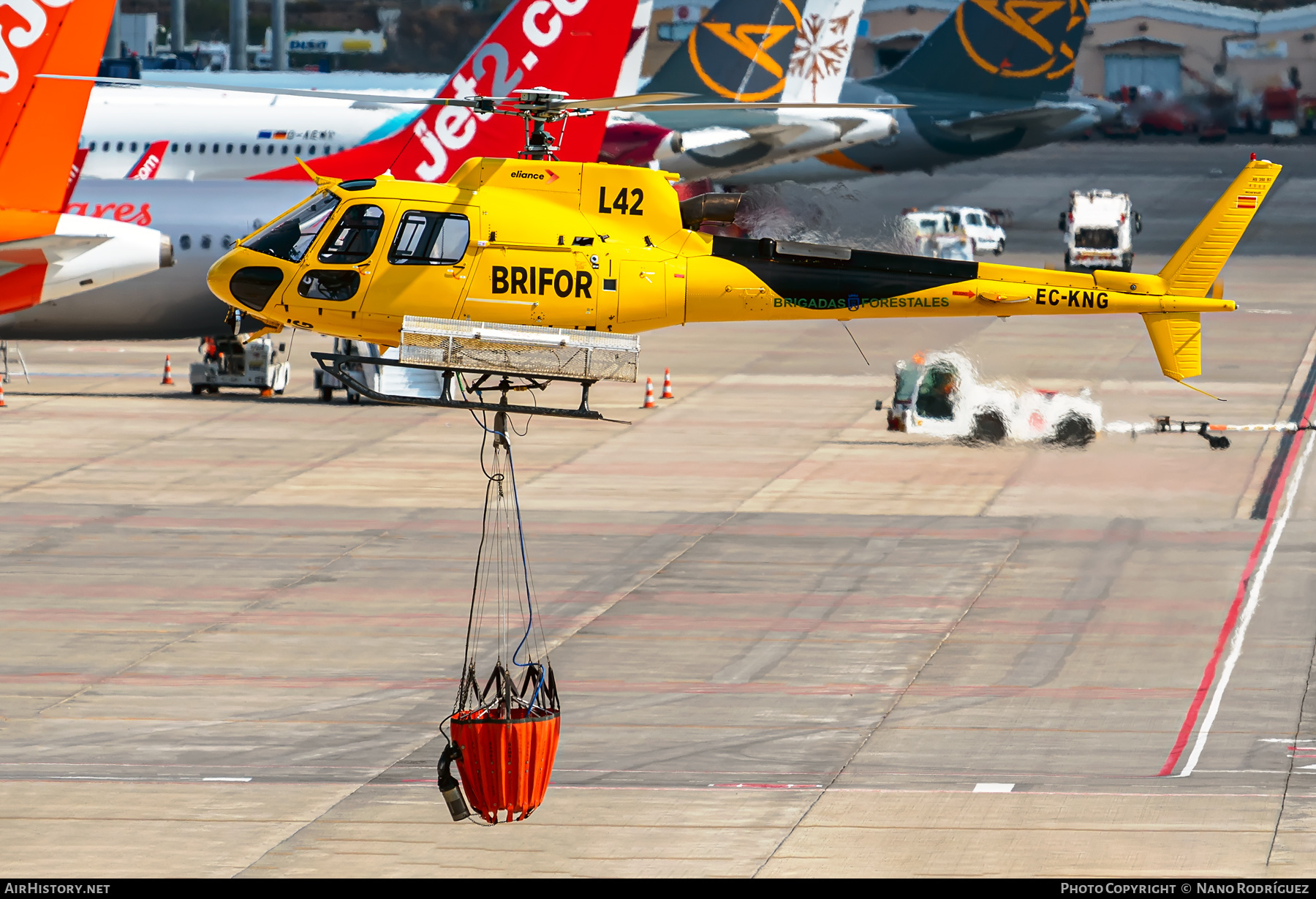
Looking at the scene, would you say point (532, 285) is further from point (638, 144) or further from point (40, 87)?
point (638, 144)

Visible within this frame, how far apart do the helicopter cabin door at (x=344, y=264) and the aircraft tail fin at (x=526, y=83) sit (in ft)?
123

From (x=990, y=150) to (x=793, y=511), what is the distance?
220 feet

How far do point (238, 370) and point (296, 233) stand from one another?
42041 millimetres

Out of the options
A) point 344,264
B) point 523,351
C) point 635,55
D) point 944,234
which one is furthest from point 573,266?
point 944,234

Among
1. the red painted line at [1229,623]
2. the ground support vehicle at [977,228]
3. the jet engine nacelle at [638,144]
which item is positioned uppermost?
the jet engine nacelle at [638,144]

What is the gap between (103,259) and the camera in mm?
54312

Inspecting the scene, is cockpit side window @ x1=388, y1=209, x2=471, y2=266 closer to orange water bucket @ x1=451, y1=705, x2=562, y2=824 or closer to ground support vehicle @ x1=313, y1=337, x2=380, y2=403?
orange water bucket @ x1=451, y1=705, x2=562, y2=824

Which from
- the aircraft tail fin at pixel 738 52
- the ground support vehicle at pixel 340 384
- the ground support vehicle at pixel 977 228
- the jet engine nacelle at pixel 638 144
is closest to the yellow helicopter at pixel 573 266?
the ground support vehicle at pixel 340 384

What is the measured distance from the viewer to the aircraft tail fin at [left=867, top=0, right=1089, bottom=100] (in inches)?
4707

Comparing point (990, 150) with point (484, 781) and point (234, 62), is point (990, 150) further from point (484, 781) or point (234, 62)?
point (484, 781)

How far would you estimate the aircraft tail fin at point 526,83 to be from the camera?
71.7 m

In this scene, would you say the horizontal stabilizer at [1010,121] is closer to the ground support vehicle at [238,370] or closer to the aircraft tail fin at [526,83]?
the aircraft tail fin at [526,83]
